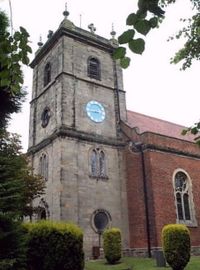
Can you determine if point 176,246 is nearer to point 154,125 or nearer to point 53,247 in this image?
point 53,247

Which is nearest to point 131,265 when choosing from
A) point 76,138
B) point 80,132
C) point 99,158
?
point 99,158

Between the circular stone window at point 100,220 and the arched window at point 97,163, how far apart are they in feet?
7.59

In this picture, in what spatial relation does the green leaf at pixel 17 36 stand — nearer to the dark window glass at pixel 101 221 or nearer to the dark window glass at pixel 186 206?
the dark window glass at pixel 101 221

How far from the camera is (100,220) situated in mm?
22344

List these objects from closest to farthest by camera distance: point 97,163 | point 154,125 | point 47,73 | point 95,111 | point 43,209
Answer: point 43,209 < point 97,163 < point 95,111 < point 47,73 < point 154,125

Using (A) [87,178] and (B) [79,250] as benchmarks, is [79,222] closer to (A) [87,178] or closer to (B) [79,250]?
(A) [87,178]

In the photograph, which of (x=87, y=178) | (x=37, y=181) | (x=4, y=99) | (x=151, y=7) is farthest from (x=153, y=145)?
(x=151, y=7)

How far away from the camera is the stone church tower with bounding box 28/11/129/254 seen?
2166 cm

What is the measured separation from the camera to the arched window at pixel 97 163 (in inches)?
914

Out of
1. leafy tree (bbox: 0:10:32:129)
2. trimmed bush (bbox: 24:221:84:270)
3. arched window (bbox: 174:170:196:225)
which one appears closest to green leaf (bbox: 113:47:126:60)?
leafy tree (bbox: 0:10:32:129)

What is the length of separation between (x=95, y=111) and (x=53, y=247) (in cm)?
1384

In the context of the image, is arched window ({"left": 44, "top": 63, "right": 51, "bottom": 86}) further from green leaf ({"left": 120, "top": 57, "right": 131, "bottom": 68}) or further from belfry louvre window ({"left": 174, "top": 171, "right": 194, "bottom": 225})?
green leaf ({"left": 120, "top": 57, "right": 131, "bottom": 68})

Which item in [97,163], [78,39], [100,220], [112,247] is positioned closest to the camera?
[112,247]

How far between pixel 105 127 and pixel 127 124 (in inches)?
61.4
